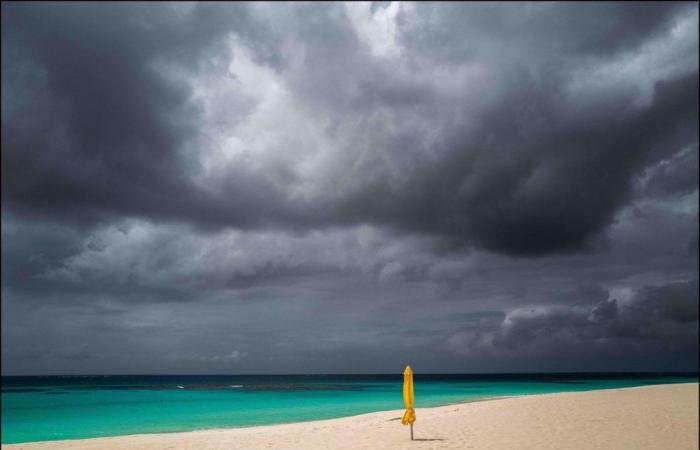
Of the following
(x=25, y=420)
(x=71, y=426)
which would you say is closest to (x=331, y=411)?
(x=71, y=426)

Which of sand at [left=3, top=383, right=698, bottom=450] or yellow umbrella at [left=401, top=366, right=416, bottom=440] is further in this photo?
yellow umbrella at [left=401, top=366, right=416, bottom=440]

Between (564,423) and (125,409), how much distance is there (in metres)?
40.4

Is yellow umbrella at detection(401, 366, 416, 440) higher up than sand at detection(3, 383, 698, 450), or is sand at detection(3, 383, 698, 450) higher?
yellow umbrella at detection(401, 366, 416, 440)

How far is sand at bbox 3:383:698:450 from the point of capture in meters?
15.5

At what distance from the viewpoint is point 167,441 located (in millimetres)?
20797

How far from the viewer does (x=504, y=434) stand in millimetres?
17234

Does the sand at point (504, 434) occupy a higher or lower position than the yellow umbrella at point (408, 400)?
lower

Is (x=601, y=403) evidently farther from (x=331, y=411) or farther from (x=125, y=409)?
(x=125, y=409)

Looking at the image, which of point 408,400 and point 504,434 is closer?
point 408,400

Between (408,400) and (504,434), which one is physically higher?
(408,400)

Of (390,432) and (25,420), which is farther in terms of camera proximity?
(25,420)

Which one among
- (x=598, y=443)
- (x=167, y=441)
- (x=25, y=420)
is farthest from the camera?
(x=25, y=420)

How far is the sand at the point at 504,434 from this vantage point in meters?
15.5

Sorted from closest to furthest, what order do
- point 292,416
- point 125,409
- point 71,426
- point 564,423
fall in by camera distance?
point 564,423 < point 71,426 < point 292,416 < point 125,409
